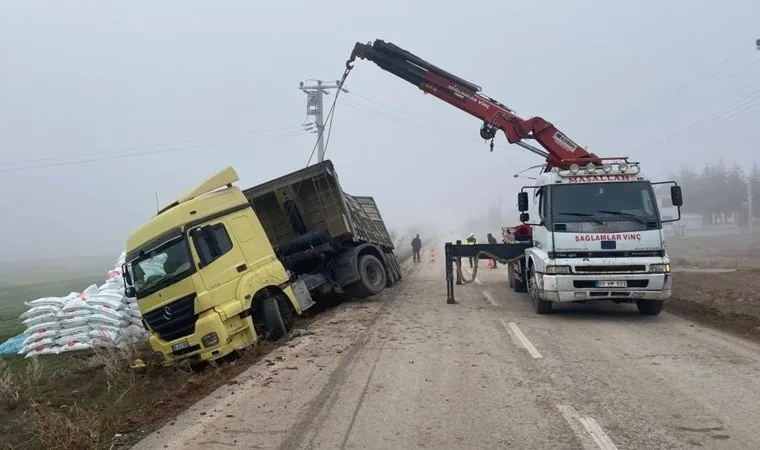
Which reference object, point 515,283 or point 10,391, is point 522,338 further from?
point 10,391

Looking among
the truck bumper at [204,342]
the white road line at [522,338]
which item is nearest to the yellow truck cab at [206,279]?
the truck bumper at [204,342]

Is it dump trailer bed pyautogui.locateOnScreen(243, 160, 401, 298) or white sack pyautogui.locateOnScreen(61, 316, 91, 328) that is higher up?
dump trailer bed pyautogui.locateOnScreen(243, 160, 401, 298)

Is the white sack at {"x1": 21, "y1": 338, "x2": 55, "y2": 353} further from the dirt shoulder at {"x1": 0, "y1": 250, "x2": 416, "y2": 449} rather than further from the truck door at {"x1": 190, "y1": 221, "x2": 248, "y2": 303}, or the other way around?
the truck door at {"x1": 190, "y1": 221, "x2": 248, "y2": 303}

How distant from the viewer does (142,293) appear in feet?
32.8

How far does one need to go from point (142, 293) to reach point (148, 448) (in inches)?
Result: 211

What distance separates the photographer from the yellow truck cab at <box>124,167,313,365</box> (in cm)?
959

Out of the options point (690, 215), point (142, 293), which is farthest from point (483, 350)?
point (690, 215)

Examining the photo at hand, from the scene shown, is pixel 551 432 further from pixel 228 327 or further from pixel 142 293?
pixel 142 293

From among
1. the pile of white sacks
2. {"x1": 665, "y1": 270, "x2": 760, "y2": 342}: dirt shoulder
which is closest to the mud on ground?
{"x1": 665, "y1": 270, "x2": 760, "y2": 342}: dirt shoulder

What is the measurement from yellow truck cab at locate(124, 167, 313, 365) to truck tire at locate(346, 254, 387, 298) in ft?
12.3

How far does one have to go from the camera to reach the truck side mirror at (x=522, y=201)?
12.7 meters

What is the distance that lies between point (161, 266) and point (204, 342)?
1.63 m

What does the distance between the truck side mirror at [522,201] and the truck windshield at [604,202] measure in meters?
1.27

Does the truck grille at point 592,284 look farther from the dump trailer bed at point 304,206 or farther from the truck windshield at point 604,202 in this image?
the dump trailer bed at point 304,206
